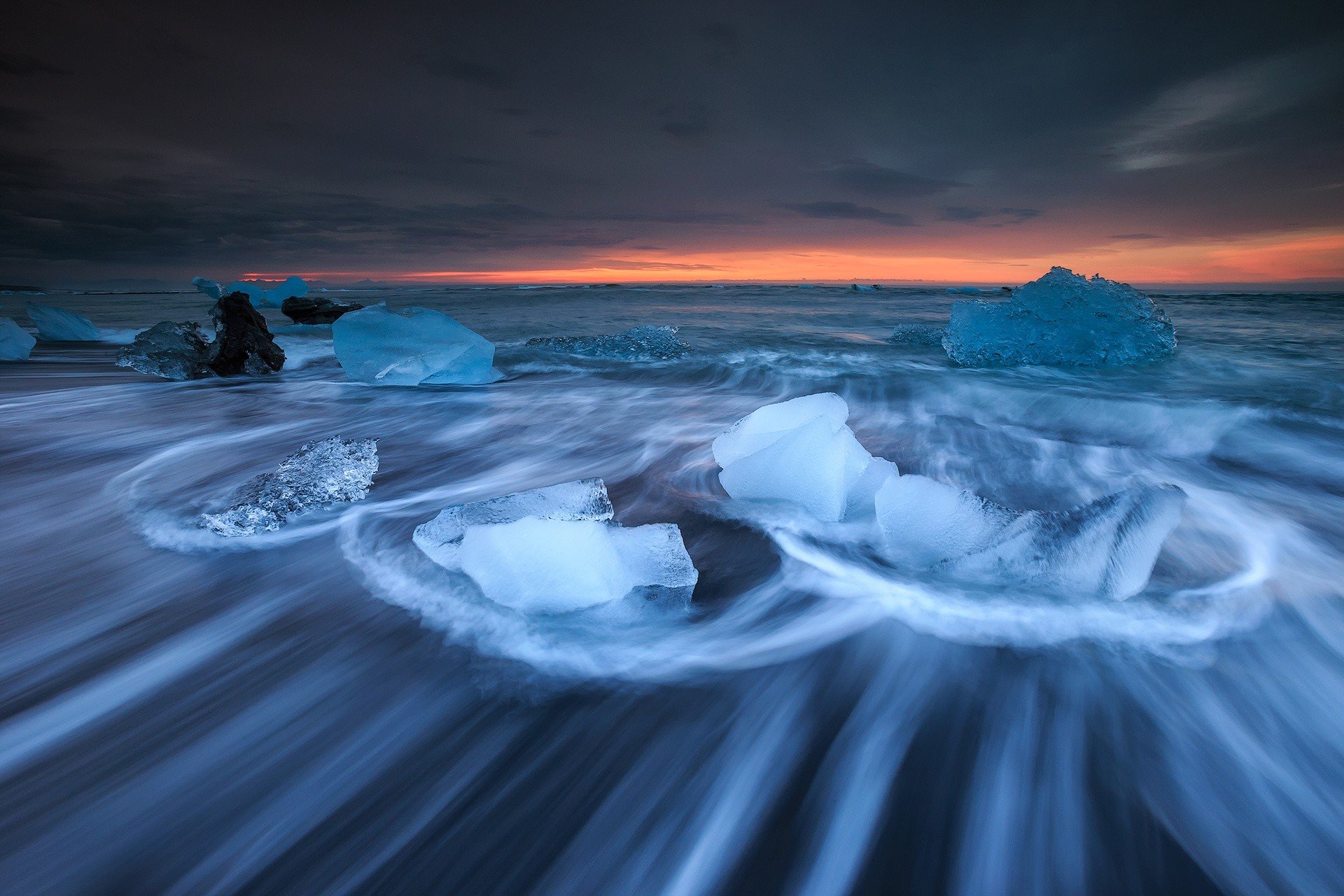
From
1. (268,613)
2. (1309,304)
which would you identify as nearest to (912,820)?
(268,613)

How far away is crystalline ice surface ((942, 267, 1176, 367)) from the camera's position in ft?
16.6

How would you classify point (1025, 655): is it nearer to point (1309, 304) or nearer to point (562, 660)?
point (562, 660)

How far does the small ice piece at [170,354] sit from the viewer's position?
5352mm

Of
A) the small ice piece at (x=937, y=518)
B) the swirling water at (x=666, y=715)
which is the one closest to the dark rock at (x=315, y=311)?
the swirling water at (x=666, y=715)

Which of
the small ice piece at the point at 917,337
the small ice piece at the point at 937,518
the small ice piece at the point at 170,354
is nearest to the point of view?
the small ice piece at the point at 937,518

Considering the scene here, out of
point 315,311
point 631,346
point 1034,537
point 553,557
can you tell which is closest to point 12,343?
point 315,311

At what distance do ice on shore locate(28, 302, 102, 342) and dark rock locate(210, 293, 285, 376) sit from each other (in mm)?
5469

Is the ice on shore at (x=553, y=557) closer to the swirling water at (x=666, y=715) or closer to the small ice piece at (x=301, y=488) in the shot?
the swirling water at (x=666, y=715)

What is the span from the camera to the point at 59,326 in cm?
870

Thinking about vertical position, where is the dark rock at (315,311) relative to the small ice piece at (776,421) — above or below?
below

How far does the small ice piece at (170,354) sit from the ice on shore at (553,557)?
545 cm

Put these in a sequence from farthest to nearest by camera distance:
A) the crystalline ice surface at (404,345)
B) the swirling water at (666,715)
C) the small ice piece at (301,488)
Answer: the crystalline ice surface at (404,345), the small ice piece at (301,488), the swirling water at (666,715)

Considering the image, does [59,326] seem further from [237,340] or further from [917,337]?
[917,337]

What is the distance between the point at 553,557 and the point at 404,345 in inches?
172
